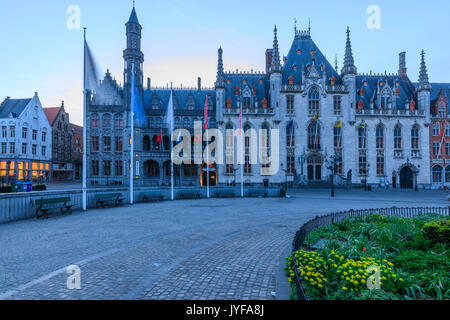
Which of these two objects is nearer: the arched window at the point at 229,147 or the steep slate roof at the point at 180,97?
the arched window at the point at 229,147

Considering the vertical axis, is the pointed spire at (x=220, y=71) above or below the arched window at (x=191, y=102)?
above

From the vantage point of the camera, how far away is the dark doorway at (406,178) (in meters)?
40.2

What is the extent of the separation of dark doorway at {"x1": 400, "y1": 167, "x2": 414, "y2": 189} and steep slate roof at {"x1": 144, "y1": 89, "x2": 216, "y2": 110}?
3636 centimetres

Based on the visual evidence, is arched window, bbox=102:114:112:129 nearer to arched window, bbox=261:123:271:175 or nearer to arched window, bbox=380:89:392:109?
arched window, bbox=261:123:271:175

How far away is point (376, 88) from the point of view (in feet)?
139

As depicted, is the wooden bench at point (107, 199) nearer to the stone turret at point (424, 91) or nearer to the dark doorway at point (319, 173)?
the dark doorway at point (319, 173)

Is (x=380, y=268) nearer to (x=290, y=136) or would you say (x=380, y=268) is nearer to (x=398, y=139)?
(x=290, y=136)

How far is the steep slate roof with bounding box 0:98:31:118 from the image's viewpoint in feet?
151

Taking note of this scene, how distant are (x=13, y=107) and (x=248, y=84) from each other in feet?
159

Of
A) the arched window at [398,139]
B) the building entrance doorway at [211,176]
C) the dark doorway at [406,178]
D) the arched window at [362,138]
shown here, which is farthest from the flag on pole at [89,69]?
the dark doorway at [406,178]

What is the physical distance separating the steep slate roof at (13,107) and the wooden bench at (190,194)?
44.9 metres

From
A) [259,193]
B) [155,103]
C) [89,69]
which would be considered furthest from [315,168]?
[89,69]
